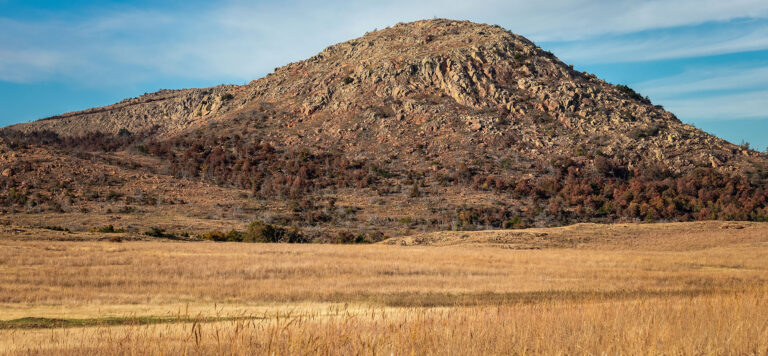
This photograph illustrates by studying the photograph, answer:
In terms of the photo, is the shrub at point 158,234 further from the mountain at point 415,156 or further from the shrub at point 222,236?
the mountain at point 415,156

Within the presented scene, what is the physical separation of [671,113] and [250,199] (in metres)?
63.4

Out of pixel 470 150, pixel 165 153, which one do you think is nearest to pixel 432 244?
pixel 470 150

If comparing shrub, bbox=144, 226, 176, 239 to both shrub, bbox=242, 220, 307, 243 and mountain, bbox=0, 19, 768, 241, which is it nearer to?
mountain, bbox=0, 19, 768, 241

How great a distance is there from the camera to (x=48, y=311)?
13938 mm

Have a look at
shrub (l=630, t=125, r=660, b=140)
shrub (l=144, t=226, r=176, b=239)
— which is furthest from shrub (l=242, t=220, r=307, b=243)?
shrub (l=630, t=125, r=660, b=140)

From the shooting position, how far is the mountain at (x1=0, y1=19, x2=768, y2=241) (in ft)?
182

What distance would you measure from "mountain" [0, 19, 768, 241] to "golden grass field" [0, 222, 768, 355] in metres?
16.6

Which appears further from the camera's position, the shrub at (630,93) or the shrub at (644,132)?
the shrub at (630,93)

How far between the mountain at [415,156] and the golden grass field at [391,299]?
54.6 feet

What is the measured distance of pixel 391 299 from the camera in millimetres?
16594

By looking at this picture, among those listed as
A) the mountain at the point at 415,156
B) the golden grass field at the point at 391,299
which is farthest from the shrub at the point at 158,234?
the golden grass field at the point at 391,299

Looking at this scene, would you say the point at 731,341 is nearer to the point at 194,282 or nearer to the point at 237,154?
the point at 194,282

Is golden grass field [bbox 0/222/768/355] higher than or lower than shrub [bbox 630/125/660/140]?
lower

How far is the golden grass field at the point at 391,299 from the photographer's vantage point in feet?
22.7
